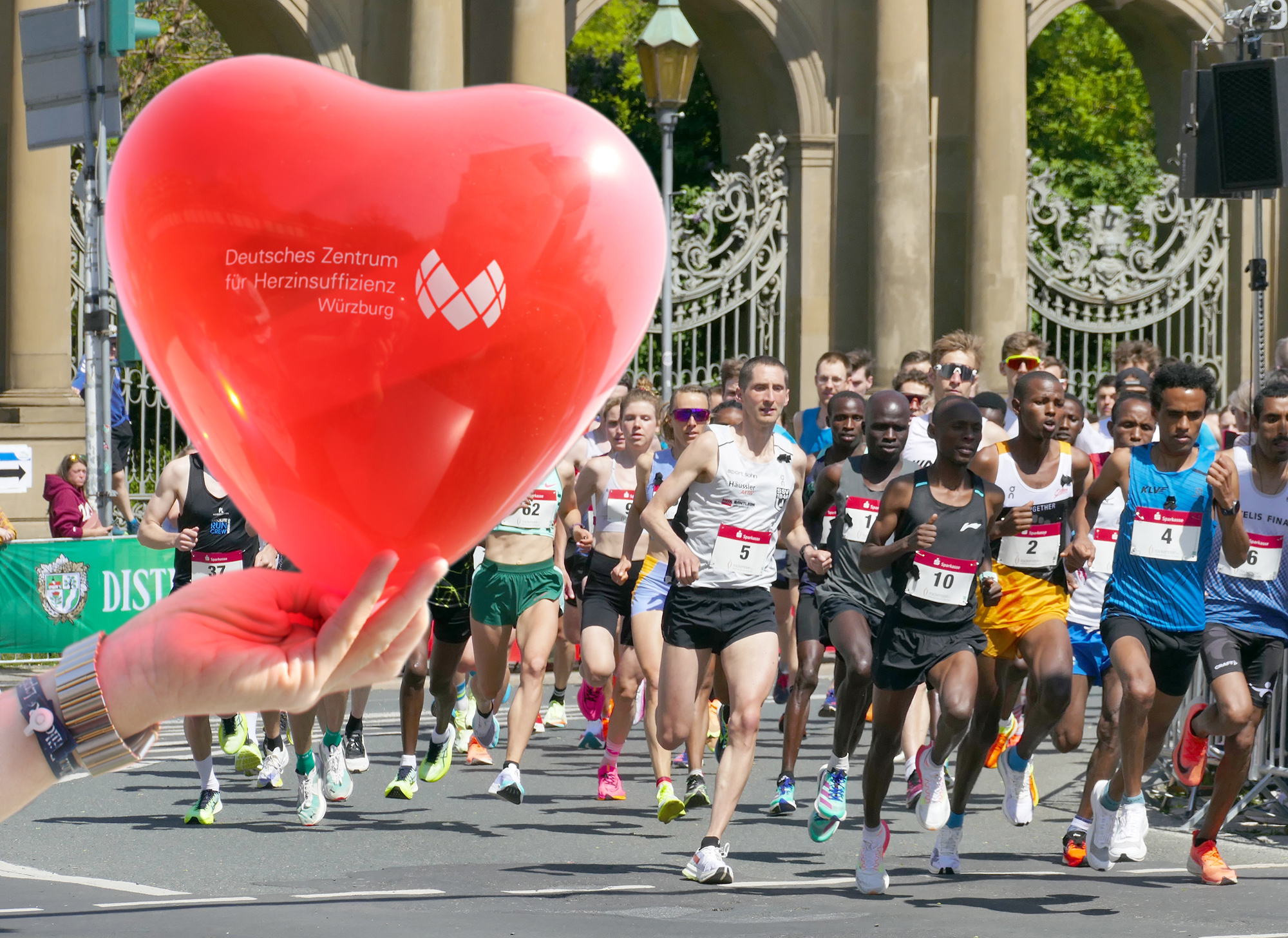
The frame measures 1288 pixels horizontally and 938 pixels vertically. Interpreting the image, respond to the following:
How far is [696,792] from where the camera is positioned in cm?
958

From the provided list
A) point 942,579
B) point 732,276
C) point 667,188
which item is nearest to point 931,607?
point 942,579

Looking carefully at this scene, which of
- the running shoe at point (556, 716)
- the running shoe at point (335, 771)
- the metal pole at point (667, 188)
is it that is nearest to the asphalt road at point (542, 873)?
the running shoe at point (335, 771)

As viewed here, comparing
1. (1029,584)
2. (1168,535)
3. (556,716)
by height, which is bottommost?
(556,716)

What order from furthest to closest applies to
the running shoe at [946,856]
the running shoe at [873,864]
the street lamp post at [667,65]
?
the street lamp post at [667,65]
the running shoe at [946,856]
the running shoe at [873,864]

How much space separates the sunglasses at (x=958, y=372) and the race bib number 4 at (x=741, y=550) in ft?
11.6

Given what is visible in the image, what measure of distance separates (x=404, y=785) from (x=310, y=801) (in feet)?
2.55

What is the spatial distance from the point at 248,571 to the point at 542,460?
540mm

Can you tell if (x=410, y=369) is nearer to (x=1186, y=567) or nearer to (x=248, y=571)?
(x=248, y=571)

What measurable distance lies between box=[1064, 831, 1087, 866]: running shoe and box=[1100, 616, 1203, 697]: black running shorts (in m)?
0.75

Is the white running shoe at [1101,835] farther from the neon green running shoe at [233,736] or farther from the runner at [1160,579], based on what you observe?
the neon green running shoe at [233,736]

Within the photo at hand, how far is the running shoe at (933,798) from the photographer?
8.01 m

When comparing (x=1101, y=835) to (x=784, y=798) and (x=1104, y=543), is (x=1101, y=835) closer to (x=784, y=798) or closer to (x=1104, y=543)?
(x=784, y=798)

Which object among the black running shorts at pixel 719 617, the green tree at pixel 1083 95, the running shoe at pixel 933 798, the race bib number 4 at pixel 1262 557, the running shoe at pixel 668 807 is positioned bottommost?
the running shoe at pixel 668 807

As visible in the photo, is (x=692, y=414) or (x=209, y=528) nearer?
(x=209, y=528)
